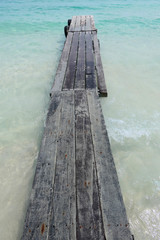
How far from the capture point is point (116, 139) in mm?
2719

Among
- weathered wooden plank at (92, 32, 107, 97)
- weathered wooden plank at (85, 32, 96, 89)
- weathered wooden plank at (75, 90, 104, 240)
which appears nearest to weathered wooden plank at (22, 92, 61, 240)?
weathered wooden plank at (75, 90, 104, 240)

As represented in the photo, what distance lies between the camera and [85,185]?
155cm

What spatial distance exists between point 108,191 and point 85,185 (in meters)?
0.22

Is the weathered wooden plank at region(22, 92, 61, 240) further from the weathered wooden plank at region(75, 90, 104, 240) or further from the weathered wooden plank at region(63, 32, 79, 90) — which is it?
the weathered wooden plank at region(63, 32, 79, 90)

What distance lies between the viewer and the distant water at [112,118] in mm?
1896

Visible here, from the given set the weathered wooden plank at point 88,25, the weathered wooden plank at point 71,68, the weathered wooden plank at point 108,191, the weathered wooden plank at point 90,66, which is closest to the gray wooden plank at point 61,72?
the weathered wooden plank at point 71,68

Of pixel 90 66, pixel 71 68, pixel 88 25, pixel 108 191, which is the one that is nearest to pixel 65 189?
pixel 108 191

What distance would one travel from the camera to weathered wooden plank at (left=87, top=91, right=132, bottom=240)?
1.28 meters

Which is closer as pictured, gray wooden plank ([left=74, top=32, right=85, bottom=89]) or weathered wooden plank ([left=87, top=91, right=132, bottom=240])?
weathered wooden plank ([left=87, top=91, right=132, bottom=240])

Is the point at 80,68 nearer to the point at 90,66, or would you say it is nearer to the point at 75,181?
the point at 90,66

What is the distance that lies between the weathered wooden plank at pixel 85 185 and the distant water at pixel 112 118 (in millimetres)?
652

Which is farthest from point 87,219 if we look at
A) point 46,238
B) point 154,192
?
point 154,192

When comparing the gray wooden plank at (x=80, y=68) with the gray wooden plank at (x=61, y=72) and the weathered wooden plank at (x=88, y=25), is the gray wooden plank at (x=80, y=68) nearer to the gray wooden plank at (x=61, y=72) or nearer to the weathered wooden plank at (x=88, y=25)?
the gray wooden plank at (x=61, y=72)

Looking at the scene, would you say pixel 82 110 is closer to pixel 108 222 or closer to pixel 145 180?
pixel 145 180
